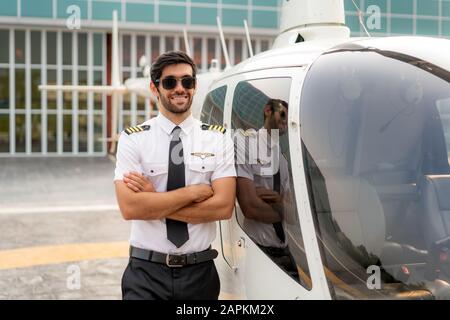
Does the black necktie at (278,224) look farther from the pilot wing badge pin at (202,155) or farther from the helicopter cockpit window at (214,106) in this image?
the helicopter cockpit window at (214,106)

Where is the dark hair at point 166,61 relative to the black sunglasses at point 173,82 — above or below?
above

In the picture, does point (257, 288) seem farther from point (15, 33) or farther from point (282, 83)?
point (15, 33)

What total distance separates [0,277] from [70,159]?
1761cm

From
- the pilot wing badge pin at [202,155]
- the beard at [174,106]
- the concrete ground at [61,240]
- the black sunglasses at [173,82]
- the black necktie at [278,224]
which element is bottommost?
the concrete ground at [61,240]

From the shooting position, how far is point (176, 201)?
8.43 feet

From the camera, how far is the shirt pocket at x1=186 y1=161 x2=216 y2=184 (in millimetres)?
2723

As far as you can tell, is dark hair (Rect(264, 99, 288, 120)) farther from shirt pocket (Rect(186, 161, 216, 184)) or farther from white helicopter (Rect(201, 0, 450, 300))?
shirt pocket (Rect(186, 161, 216, 184))

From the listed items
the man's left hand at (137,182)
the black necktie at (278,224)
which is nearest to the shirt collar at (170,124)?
the man's left hand at (137,182)

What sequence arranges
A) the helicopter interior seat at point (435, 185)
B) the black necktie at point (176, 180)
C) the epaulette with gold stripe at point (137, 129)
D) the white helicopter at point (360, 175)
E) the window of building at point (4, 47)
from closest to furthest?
the white helicopter at point (360, 175) < the helicopter interior seat at point (435, 185) < the black necktie at point (176, 180) < the epaulette with gold stripe at point (137, 129) < the window of building at point (4, 47)

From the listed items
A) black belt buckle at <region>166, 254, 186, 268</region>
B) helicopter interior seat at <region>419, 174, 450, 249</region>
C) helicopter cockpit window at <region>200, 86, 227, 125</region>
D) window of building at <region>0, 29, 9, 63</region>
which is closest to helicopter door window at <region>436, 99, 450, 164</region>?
helicopter interior seat at <region>419, 174, 450, 249</region>

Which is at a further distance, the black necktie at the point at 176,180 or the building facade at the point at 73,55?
the building facade at the point at 73,55

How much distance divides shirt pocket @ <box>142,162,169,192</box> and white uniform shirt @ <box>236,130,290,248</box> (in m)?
0.41

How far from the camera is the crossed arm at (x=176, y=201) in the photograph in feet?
8.40

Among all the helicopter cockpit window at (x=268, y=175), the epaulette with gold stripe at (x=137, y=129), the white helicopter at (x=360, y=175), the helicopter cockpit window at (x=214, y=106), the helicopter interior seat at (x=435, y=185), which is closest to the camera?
the white helicopter at (x=360, y=175)
